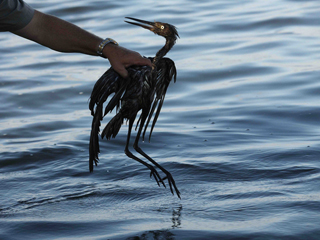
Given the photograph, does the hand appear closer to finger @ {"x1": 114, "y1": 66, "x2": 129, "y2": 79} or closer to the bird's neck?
finger @ {"x1": 114, "y1": 66, "x2": 129, "y2": 79}

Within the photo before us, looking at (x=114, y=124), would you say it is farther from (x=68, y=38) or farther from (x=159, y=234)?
(x=159, y=234)

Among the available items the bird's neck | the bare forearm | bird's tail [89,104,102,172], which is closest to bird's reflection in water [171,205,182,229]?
bird's tail [89,104,102,172]

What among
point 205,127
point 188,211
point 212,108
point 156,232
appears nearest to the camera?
point 156,232

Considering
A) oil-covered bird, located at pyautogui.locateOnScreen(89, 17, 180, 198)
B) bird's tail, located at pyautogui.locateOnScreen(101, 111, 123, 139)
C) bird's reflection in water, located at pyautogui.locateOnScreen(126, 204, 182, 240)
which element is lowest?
bird's reflection in water, located at pyautogui.locateOnScreen(126, 204, 182, 240)

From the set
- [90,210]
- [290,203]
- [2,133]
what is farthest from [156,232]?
[2,133]

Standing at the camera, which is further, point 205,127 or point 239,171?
point 205,127

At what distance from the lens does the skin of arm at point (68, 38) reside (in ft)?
10.9

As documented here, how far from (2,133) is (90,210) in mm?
2410

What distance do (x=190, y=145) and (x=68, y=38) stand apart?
215 centimetres

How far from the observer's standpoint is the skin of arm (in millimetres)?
3332

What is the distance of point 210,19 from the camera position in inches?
429

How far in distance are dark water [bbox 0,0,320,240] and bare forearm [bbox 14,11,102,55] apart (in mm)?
1084

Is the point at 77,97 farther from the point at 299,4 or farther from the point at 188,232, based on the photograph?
the point at 299,4

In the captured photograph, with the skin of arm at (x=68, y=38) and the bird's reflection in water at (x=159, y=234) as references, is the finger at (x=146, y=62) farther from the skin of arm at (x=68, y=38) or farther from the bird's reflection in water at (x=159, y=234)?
the bird's reflection in water at (x=159, y=234)
